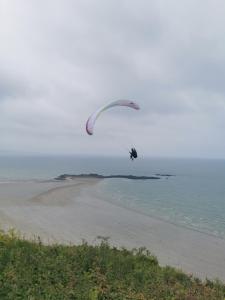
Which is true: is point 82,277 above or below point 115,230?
above

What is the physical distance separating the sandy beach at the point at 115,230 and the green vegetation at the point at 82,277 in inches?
404

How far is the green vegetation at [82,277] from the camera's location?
1023cm

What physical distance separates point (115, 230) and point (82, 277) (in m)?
26.2

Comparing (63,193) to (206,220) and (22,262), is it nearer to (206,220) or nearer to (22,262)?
(206,220)

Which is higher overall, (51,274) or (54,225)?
(51,274)

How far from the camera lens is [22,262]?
472 inches

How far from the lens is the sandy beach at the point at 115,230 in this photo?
2903 cm

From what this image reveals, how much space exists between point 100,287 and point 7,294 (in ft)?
9.15

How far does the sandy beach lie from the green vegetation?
10273mm

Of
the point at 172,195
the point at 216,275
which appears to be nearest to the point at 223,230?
the point at 216,275

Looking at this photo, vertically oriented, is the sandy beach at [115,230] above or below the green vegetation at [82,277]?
below

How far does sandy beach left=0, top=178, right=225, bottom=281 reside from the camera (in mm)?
29031

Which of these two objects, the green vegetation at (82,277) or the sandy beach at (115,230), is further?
the sandy beach at (115,230)

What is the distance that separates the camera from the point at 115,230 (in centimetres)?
3728
